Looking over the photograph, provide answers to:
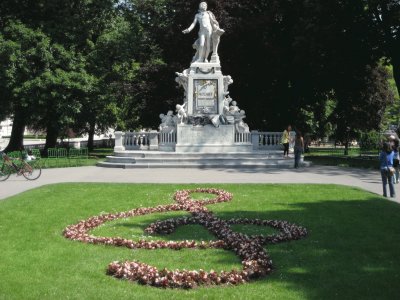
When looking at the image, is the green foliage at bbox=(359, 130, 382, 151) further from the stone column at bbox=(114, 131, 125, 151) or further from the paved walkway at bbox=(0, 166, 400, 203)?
the stone column at bbox=(114, 131, 125, 151)

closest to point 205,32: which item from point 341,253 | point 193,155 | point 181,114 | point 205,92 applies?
point 205,92

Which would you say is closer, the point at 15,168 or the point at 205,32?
the point at 15,168

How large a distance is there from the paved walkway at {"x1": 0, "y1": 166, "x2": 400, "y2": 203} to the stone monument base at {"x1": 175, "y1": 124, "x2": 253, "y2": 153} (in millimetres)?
3442

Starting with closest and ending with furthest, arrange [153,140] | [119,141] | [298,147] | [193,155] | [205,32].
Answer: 1. [298,147]
2. [193,155]
3. [205,32]
4. [119,141]
5. [153,140]

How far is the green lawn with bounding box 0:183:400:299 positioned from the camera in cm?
615

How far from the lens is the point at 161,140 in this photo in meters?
27.4

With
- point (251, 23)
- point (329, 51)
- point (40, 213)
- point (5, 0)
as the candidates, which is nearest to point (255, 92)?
point (251, 23)

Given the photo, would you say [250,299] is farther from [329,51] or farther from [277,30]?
[277,30]

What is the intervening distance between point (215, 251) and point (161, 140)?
19.6 m

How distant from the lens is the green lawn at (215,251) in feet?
20.2

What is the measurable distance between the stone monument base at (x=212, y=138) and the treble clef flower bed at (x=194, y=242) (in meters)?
12.8

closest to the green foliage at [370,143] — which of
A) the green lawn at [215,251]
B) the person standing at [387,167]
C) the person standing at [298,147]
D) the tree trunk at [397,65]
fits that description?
the tree trunk at [397,65]

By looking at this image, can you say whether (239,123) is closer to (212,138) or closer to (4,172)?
(212,138)

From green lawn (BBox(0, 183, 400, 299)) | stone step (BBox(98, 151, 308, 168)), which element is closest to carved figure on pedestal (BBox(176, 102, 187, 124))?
stone step (BBox(98, 151, 308, 168))
